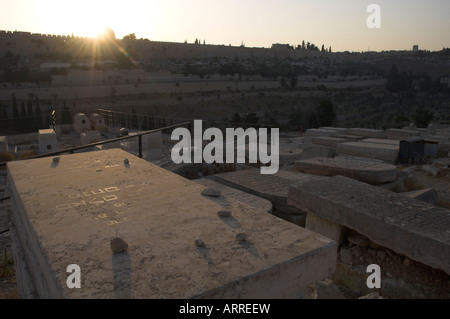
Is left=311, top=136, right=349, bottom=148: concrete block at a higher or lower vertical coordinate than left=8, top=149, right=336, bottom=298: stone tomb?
lower

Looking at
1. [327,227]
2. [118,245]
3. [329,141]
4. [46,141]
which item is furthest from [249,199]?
[46,141]

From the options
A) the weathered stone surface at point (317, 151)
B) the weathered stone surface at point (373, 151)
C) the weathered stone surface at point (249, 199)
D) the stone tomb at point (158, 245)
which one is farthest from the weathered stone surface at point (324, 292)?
the weathered stone surface at point (317, 151)

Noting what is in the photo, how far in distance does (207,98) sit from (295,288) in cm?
3549

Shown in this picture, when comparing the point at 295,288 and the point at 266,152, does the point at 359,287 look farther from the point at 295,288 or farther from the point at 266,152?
the point at 266,152

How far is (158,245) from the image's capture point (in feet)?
6.39

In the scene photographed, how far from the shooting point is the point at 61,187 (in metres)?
2.94

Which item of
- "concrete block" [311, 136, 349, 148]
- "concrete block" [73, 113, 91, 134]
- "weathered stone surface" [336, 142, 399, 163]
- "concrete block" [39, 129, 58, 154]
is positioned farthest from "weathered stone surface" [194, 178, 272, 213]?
"concrete block" [73, 113, 91, 134]

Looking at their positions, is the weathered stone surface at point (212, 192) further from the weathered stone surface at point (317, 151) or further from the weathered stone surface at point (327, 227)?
the weathered stone surface at point (317, 151)

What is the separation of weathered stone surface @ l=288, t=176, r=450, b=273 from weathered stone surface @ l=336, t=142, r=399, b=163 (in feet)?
7.57

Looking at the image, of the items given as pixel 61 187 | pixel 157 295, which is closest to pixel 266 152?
pixel 61 187

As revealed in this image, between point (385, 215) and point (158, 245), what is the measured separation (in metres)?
2.08

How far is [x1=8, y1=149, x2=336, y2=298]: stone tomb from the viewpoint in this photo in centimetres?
162

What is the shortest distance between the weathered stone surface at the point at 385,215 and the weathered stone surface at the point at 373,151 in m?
2.31

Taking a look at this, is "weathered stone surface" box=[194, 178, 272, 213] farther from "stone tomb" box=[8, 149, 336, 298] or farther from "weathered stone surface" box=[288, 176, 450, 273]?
"stone tomb" box=[8, 149, 336, 298]
